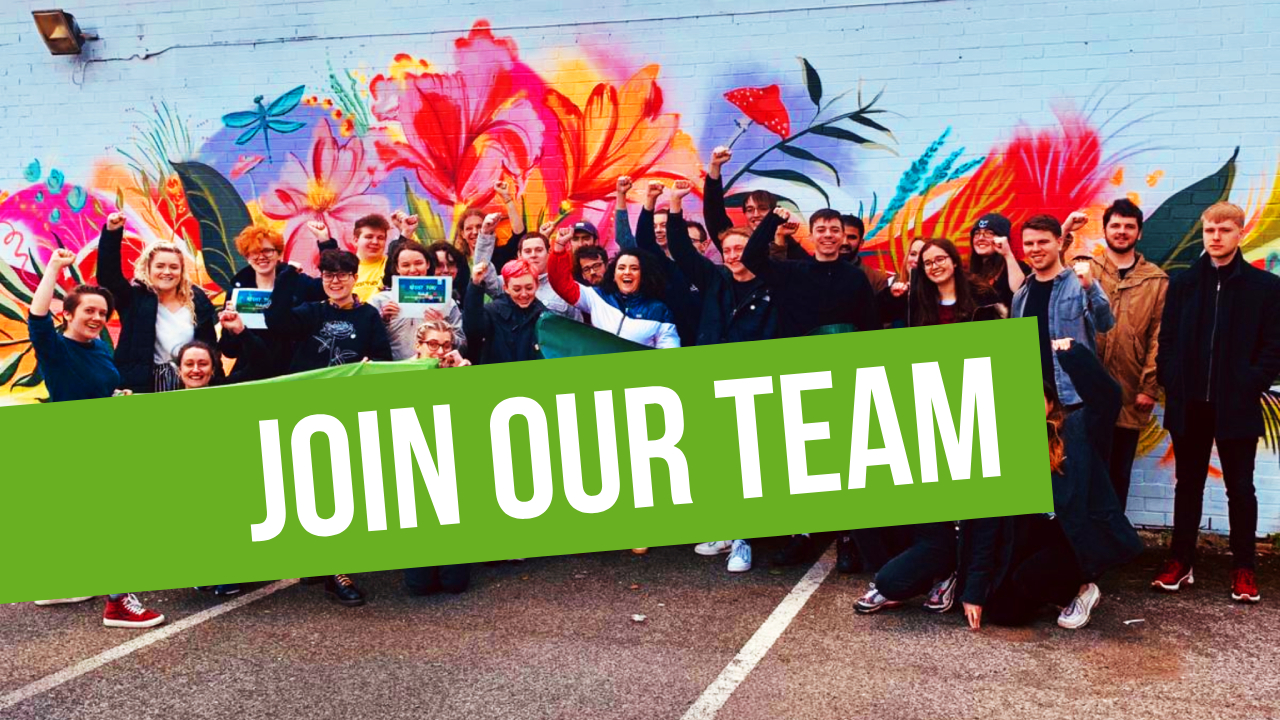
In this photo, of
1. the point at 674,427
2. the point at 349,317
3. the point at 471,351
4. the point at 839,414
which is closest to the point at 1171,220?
the point at 839,414

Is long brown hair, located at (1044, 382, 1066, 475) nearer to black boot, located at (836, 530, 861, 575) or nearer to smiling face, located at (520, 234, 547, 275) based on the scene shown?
black boot, located at (836, 530, 861, 575)

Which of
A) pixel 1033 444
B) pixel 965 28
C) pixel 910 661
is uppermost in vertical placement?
pixel 965 28

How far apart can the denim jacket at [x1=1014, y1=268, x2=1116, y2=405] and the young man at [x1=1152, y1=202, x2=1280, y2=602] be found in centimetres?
40

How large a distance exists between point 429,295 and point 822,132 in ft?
9.44

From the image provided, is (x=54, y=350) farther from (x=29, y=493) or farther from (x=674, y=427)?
(x=674, y=427)

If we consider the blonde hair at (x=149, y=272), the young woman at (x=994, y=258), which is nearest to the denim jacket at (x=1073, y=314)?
the young woman at (x=994, y=258)

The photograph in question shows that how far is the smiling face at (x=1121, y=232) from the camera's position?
19.0 ft

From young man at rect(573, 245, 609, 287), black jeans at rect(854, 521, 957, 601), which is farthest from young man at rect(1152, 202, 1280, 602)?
young man at rect(573, 245, 609, 287)

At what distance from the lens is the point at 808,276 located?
238 inches

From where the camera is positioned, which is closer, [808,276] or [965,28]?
[808,276]

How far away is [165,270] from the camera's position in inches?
237

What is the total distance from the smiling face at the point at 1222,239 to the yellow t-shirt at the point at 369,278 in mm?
4642

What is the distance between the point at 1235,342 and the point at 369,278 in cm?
496

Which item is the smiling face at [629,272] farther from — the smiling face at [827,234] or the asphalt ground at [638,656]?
the asphalt ground at [638,656]
